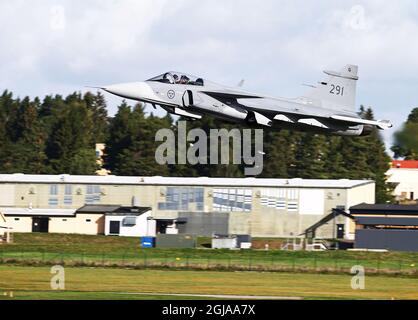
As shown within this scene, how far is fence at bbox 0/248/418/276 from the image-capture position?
52375mm

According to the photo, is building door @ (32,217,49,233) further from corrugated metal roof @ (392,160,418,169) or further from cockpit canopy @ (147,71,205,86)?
corrugated metal roof @ (392,160,418,169)

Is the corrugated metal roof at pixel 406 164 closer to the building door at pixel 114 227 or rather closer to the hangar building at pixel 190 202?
the hangar building at pixel 190 202

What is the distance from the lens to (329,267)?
5350 cm

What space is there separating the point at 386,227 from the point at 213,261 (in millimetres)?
20613

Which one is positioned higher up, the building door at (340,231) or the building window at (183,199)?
the building window at (183,199)

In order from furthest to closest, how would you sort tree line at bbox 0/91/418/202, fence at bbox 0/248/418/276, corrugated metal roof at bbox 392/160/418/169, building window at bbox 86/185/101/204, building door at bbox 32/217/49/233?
corrugated metal roof at bbox 392/160/418/169
tree line at bbox 0/91/418/202
building window at bbox 86/185/101/204
building door at bbox 32/217/49/233
fence at bbox 0/248/418/276

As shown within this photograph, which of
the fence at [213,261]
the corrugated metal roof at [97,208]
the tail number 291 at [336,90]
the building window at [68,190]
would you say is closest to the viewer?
the tail number 291 at [336,90]

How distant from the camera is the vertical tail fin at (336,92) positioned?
4994 centimetres

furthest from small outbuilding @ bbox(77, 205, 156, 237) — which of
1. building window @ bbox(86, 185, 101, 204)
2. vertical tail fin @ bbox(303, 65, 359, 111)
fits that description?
vertical tail fin @ bbox(303, 65, 359, 111)

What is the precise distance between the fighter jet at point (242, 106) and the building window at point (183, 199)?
32591 mm

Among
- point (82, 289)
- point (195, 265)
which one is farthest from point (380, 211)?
point (82, 289)

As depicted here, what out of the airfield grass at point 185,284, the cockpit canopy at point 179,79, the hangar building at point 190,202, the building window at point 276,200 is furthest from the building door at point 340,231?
the cockpit canopy at point 179,79

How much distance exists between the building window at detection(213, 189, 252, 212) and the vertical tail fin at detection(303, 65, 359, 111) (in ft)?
101
